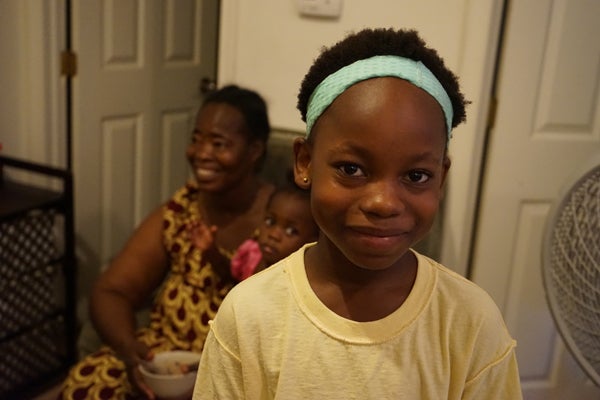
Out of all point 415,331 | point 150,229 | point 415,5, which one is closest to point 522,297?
point 415,5

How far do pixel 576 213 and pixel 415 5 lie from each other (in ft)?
2.17

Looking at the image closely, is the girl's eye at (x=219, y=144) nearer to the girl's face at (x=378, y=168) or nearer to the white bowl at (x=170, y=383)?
the white bowl at (x=170, y=383)

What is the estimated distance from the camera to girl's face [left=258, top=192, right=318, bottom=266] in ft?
4.86

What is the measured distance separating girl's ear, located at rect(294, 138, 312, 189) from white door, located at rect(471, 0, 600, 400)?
0.94m

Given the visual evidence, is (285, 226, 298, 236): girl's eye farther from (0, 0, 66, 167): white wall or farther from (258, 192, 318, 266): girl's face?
(0, 0, 66, 167): white wall

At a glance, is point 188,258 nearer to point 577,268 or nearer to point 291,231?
point 291,231

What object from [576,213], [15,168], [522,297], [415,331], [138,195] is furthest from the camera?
[138,195]

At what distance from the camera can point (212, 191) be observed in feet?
5.45

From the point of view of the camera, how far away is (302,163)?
87 centimetres

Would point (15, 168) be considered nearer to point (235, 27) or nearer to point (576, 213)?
point (235, 27)

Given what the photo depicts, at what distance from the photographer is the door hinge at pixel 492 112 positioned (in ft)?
5.61

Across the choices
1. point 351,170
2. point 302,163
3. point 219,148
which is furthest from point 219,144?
point 351,170

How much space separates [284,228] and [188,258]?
0.29m

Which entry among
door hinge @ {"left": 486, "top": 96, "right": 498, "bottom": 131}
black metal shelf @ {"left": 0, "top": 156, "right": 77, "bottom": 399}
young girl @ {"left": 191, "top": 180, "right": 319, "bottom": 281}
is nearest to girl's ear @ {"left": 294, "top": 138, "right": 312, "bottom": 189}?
young girl @ {"left": 191, "top": 180, "right": 319, "bottom": 281}
